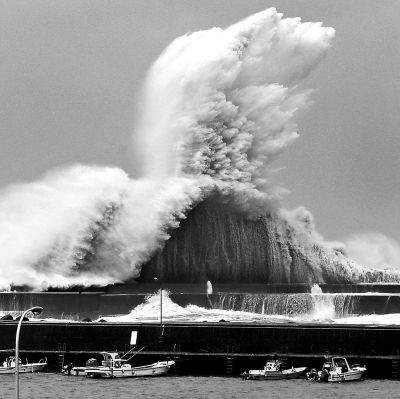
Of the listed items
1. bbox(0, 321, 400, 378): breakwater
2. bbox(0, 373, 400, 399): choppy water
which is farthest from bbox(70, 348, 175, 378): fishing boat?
bbox(0, 321, 400, 378): breakwater

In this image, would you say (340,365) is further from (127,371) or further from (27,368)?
(27,368)

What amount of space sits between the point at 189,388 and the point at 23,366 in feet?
28.8

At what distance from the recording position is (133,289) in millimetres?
69438

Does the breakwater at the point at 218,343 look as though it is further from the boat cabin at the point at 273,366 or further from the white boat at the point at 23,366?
the boat cabin at the point at 273,366

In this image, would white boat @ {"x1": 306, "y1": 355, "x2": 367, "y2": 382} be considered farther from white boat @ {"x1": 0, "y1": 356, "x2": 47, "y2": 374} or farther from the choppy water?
white boat @ {"x1": 0, "y1": 356, "x2": 47, "y2": 374}

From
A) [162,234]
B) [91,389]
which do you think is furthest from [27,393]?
[162,234]

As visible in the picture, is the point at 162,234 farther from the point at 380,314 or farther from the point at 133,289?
the point at 380,314

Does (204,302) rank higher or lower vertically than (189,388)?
higher

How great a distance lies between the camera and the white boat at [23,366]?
55.5 metres

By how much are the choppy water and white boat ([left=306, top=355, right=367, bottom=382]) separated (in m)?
0.25

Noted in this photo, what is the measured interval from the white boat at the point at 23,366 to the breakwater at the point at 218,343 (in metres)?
0.44

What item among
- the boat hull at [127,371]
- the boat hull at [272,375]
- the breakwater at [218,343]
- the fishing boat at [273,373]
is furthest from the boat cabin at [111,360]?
the boat hull at [272,375]

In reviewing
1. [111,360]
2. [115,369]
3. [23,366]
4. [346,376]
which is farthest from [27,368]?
[346,376]

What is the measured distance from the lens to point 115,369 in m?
54.0
